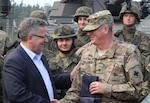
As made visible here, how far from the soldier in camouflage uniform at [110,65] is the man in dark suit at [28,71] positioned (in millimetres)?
453

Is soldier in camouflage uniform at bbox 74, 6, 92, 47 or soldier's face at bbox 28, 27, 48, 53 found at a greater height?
soldier's face at bbox 28, 27, 48, 53

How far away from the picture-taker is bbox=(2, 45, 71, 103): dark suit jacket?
3609 mm

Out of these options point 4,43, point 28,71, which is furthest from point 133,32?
point 28,71

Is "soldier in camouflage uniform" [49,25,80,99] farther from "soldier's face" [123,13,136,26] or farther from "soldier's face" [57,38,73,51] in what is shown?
"soldier's face" [123,13,136,26]

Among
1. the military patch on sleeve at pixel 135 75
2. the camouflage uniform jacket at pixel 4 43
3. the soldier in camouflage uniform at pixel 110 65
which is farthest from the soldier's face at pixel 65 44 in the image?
the camouflage uniform jacket at pixel 4 43

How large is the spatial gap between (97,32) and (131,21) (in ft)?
8.94

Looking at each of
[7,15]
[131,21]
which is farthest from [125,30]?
[7,15]

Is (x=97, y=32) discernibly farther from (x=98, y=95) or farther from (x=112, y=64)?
(x=98, y=95)

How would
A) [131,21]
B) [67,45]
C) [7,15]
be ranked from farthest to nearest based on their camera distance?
1. [7,15]
2. [131,21]
3. [67,45]

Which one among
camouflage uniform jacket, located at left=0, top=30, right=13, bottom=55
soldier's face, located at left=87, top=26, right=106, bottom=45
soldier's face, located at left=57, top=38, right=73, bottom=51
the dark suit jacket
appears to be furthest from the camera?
camouflage uniform jacket, located at left=0, top=30, right=13, bottom=55

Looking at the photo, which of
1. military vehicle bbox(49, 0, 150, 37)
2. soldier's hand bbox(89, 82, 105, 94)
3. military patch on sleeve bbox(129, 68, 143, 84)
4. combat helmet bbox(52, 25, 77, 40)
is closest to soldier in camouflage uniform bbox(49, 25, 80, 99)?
combat helmet bbox(52, 25, 77, 40)

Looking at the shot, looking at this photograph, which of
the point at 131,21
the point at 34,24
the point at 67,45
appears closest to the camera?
the point at 34,24

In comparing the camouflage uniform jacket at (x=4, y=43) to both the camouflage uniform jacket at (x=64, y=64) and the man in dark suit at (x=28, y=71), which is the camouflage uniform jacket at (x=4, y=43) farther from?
the man in dark suit at (x=28, y=71)

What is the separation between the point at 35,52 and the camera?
3857 millimetres
